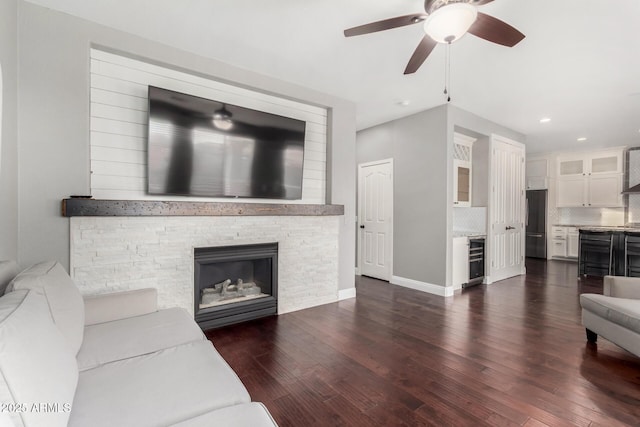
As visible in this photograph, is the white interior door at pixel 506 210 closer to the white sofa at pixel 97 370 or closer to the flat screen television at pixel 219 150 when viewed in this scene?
the flat screen television at pixel 219 150

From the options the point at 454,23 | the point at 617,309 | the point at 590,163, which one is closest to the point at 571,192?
the point at 590,163

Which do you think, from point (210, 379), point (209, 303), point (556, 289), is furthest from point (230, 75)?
point (556, 289)

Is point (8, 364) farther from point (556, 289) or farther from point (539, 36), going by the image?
point (556, 289)

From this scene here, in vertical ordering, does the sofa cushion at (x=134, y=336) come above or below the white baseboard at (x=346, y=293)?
above

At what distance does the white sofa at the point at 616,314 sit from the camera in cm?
221

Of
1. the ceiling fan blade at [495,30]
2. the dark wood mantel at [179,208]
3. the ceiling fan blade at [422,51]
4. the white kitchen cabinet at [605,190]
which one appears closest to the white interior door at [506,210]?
the white kitchen cabinet at [605,190]

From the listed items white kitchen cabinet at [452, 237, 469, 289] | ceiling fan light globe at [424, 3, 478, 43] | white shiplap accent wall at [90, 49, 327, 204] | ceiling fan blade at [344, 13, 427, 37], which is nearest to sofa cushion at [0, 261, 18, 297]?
white shiplap accent wall at [90, 49, 327, 204]

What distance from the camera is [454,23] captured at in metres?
1.74

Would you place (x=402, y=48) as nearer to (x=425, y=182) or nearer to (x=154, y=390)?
(x=425, y=182)

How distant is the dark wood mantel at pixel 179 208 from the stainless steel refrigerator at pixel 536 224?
664 cm

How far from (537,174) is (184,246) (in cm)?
870

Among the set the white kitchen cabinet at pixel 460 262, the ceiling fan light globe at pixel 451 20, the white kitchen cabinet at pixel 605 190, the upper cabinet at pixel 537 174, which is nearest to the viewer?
the ceiling fan light globe at pixel 451 20

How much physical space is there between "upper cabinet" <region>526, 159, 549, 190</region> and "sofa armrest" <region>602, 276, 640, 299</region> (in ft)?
19.0

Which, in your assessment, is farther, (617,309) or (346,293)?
(346,293)
